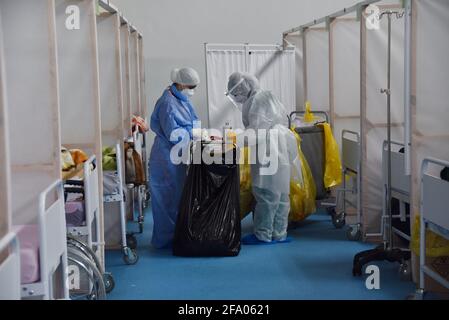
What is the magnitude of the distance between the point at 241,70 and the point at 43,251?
5.13m

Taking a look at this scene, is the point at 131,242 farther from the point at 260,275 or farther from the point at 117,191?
the point at 260,275

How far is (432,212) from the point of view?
3703mm

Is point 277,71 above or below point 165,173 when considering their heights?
above

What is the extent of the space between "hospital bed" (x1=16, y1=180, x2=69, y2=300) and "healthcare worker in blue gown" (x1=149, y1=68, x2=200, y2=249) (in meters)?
2.48

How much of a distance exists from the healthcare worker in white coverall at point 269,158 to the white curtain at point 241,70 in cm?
154

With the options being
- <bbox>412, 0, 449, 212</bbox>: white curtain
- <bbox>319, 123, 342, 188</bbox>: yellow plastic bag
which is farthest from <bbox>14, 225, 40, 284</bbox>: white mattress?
<bbox>319, 123, 342, 188</bbox>: yellow plastic bag

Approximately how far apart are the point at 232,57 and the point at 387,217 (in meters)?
3.13

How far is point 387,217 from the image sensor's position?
4992 millimetres

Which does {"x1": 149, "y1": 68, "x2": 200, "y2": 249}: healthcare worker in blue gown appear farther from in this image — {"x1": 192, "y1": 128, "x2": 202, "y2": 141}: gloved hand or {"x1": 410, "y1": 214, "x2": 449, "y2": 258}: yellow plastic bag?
{"x1": 410, "y1": 214, "x2": 449, "y2": 258}: yellow plastic bag

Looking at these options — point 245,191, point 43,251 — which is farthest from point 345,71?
point 43,251

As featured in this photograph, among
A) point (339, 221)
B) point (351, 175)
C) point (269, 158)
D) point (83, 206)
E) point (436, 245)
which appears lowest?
point (339, 221)

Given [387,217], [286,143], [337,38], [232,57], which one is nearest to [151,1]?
[232,57]

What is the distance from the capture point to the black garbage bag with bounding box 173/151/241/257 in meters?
5.17
